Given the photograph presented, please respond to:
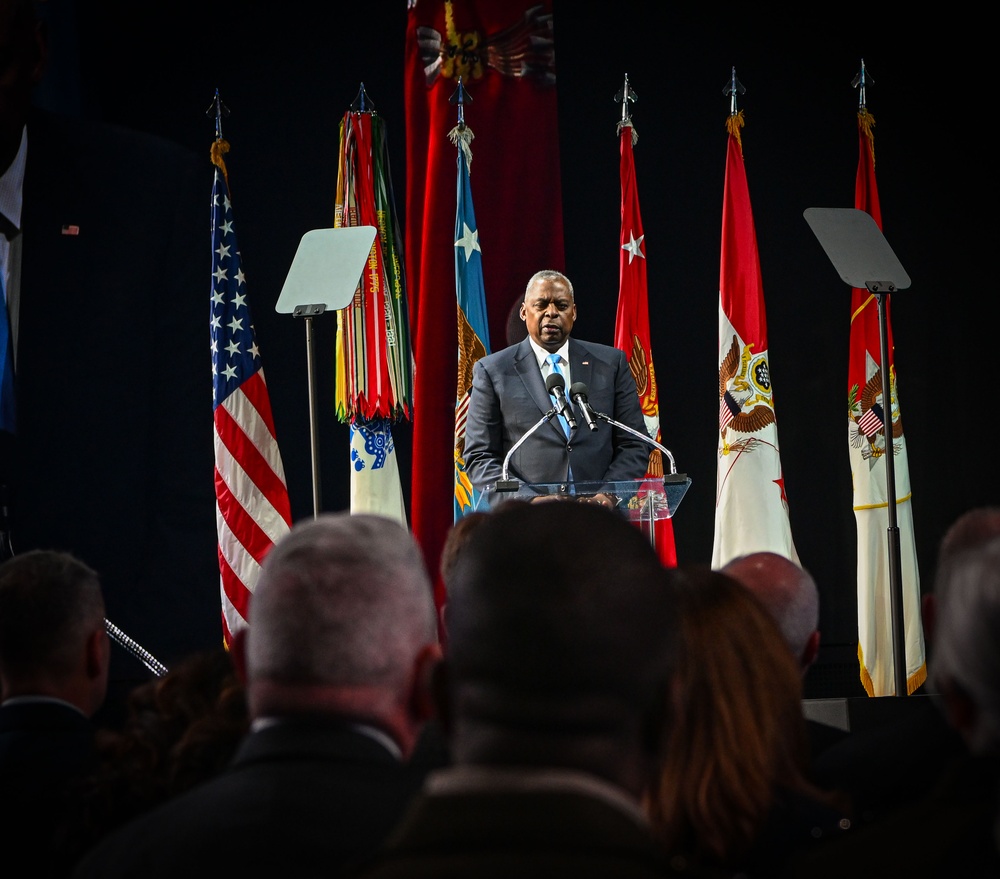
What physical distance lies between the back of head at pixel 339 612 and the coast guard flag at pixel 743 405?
4.31 m

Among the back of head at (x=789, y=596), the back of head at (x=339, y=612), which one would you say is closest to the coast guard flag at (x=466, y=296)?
the back of head at (x=789, y=596)

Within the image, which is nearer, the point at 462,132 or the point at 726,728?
the point at 726,728

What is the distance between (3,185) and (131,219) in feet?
2.19

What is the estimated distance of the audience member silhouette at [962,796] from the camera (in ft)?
3.43

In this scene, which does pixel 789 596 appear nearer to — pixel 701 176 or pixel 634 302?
pixel 634 302

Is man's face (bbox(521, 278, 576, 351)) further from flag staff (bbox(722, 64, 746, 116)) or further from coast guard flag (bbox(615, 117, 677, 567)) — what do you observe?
flag staff (bbox(722, 64, 746, 116))

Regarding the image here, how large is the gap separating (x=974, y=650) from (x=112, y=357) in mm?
5300

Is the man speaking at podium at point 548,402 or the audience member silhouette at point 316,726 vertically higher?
the man speaking at podium at point 548,402

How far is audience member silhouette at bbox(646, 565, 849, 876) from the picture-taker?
57.7 inches

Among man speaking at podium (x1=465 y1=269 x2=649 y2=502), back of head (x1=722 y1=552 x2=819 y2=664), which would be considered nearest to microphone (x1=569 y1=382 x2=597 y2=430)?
man speaking at podium (x1=465 y1=269 x2=649 y2=502)

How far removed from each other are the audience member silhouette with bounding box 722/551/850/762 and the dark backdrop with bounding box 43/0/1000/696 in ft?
13.5

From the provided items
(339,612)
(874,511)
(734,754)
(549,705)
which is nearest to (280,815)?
(339,612)

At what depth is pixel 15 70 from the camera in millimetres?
5520

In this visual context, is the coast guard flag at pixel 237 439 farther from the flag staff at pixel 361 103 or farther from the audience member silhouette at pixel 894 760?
the audience member silhouette at pixel 894 760
